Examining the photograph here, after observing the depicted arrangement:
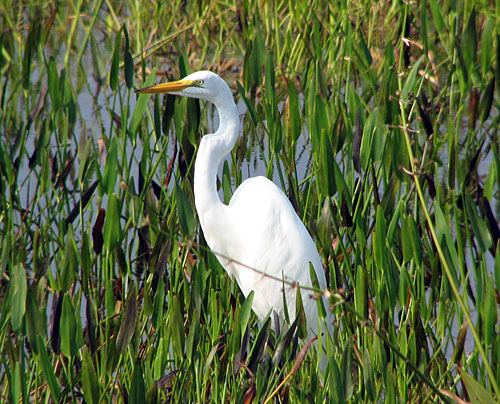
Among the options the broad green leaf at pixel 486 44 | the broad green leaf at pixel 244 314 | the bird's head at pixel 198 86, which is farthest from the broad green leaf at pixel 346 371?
the broad green leaf at pixel 486 44

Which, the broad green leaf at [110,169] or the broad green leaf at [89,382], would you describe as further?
the broad green leaf at [110,169]

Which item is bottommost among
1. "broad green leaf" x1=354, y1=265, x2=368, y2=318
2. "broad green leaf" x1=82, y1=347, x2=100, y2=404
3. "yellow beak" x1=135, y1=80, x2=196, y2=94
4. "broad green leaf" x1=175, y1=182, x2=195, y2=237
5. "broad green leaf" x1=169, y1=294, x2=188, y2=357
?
"broad green leaf" x1=82, y1=347, x2=100, y2=404

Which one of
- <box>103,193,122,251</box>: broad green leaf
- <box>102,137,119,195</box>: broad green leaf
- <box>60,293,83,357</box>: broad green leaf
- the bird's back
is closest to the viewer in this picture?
<box>60,293,83,357</box>: broad green leaf

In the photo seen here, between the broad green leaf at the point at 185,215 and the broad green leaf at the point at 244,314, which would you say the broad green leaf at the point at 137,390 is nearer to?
the broad green leaf at the point at 244,314

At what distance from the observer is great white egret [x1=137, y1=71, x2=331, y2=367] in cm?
210

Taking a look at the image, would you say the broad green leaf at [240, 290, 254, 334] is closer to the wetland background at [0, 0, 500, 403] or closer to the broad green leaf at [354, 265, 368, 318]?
the wetland background at [0, 0, 500, 403]

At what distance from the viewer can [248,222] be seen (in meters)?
2.21

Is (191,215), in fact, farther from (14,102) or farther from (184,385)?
(14,102)

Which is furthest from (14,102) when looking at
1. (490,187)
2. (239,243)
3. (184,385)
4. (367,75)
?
(490,187)

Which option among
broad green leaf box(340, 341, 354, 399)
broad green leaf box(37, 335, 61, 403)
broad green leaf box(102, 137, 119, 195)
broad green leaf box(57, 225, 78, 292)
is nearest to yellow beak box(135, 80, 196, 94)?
broad green leaf box(102, 137, 119, 195)

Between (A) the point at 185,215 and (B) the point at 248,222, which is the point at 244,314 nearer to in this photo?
(A) the point at 185,215

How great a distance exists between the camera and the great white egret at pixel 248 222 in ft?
6.88

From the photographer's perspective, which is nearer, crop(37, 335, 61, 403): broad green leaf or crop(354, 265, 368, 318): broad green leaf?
crop(37, 335, 61, 403): broad green leaf

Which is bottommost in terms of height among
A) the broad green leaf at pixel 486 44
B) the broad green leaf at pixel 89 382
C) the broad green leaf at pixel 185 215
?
the broad green leaf at pixel 89 382
